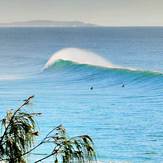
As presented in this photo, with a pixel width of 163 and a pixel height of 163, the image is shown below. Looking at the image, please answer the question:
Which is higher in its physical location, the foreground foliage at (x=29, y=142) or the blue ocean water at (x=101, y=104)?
the blue ocean water at (x=101, y=104)

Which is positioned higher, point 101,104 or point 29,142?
point 101,104

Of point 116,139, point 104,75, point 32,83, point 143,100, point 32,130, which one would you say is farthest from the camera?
point 104,75

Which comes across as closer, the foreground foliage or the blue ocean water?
the foreground foliage

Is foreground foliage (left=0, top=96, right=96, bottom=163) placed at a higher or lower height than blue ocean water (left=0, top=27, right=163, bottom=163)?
lower

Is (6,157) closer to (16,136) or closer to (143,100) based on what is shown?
(16,136)

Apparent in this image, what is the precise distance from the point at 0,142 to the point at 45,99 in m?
35.7

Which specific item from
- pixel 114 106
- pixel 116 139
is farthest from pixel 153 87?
pixel 116 139

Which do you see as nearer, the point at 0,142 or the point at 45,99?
the point at 0,142

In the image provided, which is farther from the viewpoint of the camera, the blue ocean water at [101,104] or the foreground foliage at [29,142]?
the blue ocean water at [101,104]

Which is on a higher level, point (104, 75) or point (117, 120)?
point (104, 75)

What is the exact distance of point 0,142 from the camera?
593 cm

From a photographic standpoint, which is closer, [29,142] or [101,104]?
[29,142]

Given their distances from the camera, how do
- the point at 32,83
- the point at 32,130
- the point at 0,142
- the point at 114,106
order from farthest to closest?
the point at 32,83, the point at 114,106, the point at 32,130, the point at 0,142

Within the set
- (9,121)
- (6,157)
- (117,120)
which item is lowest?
(6,157)
